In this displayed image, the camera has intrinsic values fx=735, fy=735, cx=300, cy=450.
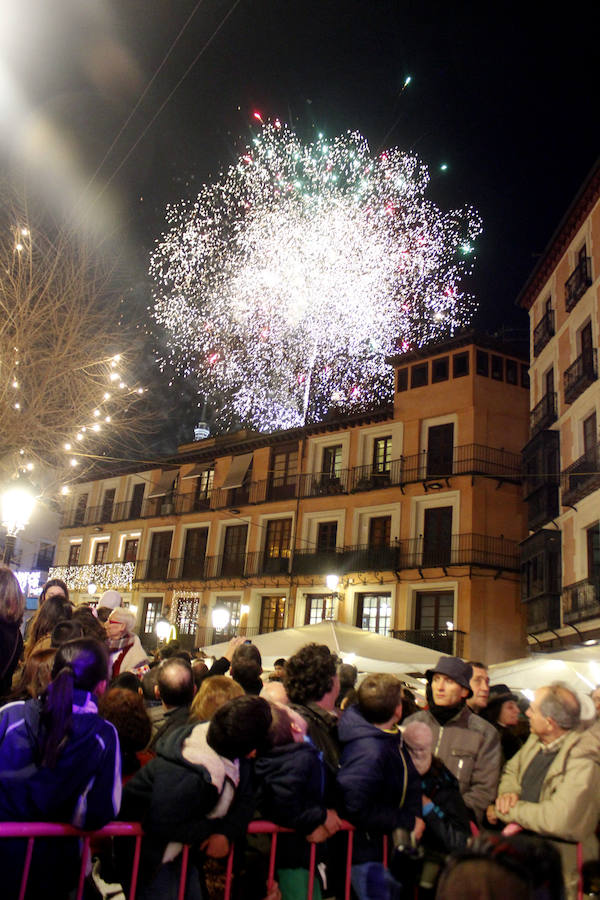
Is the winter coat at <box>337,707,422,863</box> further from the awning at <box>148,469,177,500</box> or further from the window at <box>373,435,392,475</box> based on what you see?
the awning at <box>148,469,177,500</box>

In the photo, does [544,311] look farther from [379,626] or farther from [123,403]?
[123,403]

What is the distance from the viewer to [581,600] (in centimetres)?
2000

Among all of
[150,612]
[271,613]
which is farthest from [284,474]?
[150,612]

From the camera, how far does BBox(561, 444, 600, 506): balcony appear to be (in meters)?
19.7

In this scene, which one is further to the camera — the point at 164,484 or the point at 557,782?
the point at 164,484

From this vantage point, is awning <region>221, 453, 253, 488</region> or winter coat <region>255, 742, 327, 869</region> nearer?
winter coat <region>255, 742, 327, 869</region>

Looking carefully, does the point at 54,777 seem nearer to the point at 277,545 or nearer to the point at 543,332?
the point at 543,332

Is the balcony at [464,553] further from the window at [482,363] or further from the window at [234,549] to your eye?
the window at [234,549]

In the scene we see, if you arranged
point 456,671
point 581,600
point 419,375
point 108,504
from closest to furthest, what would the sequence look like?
point 456,671
point 581,600
point 419,375
point 108,504

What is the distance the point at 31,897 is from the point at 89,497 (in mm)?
41011

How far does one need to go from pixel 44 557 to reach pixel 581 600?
38.2m

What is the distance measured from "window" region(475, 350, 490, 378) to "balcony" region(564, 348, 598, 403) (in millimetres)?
5351

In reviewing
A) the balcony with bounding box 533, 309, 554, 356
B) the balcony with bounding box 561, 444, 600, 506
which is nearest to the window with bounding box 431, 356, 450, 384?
the balcony with bounding box 533, 309, 554, 356

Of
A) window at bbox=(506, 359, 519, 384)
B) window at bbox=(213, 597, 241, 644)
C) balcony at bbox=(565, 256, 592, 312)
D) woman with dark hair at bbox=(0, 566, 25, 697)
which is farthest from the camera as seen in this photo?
window at bbox=(213, 597, 241, 644)
